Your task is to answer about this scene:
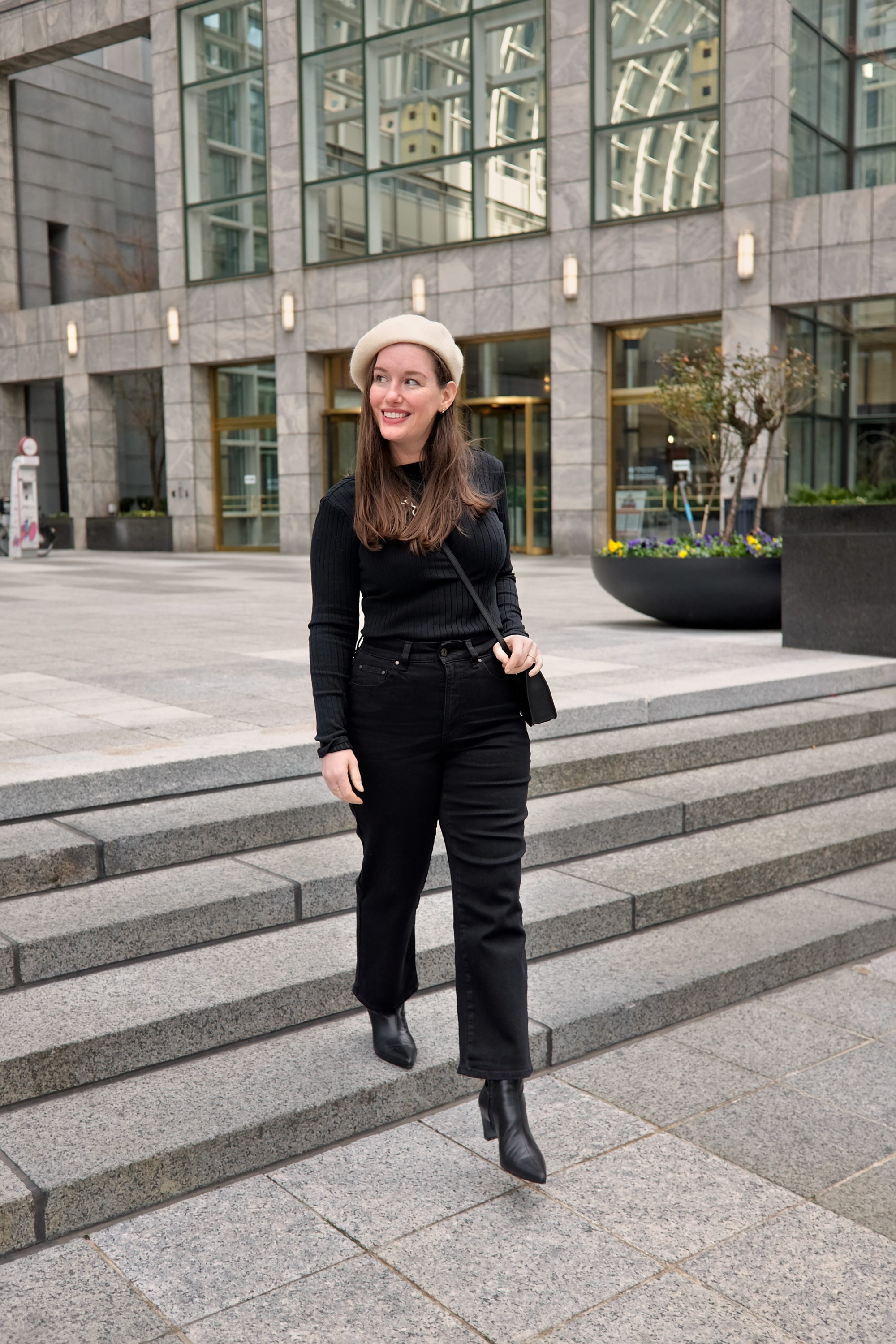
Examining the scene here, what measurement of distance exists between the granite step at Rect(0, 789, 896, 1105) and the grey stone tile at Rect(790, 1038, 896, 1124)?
0.96m

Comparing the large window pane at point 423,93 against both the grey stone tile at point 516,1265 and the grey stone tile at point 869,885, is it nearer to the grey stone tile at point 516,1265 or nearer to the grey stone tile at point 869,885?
the grey stone tile at point 869,885

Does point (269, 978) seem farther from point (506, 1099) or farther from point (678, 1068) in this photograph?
point (678, 1068)

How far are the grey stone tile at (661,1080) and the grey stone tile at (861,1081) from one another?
162 millimetres

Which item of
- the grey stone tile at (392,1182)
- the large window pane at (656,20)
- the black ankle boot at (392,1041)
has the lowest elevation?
the grey stone tile at (392,1182)

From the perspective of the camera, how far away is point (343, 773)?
3.00 meters

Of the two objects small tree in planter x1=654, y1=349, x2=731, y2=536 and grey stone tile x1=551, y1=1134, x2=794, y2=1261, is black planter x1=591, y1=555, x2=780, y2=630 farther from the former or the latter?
grey stone tile x1=551, y1=1134, x2=794, y2=1261

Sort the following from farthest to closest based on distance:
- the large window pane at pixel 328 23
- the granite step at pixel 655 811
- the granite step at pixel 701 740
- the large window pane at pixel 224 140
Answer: the large window pane at pixel 224 140 → the large window pane at pixel 328 23 → the granite step at pixel 701 740 → the granite step at pixel 655 811

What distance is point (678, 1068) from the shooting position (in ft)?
12.6

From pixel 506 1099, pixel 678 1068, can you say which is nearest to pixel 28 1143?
pixel 506 1099

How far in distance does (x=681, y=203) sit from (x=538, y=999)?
1844cm

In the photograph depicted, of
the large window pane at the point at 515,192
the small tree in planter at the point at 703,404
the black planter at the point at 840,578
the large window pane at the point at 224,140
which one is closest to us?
Result: the black planter at the point at 840,578

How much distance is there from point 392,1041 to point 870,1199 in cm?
130

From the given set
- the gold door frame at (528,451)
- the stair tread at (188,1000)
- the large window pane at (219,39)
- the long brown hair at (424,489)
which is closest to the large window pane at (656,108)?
the gold door frame at (528,451)

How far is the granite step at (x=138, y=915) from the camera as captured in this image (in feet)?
12.0
